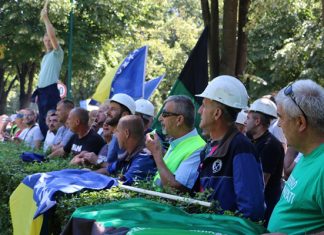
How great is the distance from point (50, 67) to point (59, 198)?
5.94 meters

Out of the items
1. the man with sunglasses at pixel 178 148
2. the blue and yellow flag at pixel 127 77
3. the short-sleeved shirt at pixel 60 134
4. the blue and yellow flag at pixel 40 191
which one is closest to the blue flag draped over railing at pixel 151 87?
the blue and yellow flag at pixel 127 77

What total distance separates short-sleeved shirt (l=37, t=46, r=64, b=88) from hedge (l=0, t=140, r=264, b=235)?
7.04 feet

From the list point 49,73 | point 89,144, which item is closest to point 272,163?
point 89,144

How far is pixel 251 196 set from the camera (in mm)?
3967

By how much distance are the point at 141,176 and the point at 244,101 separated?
4.46ft

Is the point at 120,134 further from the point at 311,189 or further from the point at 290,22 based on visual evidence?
the point at 290,22

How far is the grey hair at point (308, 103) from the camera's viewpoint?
11.1 ft

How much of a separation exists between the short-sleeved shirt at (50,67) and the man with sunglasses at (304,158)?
7026 mm

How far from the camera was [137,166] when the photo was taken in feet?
17.8

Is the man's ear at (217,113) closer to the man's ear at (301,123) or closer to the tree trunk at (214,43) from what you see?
the man's ear at (301,123)

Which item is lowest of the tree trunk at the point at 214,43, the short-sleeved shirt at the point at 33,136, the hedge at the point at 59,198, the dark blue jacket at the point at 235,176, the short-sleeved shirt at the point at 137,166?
the short-sleeved shirt at the point at 33,136

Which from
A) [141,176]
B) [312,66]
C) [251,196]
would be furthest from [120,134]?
[312,66]

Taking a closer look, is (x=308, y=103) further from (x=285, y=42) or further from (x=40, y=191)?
(x=285, y=42)

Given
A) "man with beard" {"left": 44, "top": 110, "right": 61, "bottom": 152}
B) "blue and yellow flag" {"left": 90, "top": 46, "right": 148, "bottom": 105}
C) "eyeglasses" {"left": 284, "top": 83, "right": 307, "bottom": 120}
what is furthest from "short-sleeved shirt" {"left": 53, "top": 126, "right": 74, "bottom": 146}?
"eyeglasses" {"left": 284, "top": 83, "right": 307, "bottom": 120}
